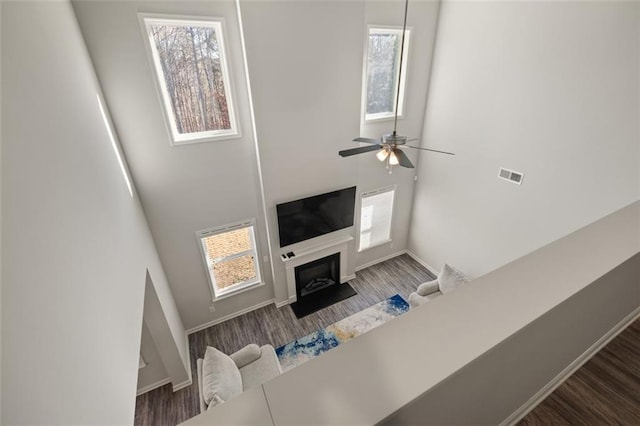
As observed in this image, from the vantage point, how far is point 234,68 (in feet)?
13.1

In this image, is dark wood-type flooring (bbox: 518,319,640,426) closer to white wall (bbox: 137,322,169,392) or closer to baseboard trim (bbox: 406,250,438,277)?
white wall (bbox: 137,322,169,392)

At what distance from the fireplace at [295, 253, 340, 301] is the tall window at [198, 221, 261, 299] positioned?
2.85 feet

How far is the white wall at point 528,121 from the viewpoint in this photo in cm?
327

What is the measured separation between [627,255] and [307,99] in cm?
403

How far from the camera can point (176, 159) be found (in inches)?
161

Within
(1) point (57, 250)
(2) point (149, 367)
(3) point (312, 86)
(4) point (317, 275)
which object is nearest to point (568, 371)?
(1) point (57, 250)

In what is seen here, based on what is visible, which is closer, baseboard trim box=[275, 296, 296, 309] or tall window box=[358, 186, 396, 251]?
baseboard trim box=[275, 296, 296, 309]

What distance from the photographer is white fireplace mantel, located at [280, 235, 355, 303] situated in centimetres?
543

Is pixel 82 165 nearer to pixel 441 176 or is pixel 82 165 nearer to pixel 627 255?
pixel 627 255

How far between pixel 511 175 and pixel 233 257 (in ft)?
16.2

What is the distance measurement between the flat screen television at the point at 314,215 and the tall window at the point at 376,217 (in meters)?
0.66

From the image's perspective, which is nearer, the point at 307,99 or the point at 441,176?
the point at 307,99

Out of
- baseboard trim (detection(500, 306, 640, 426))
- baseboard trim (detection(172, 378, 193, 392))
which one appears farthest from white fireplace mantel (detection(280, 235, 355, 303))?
baseboard trim (detection(500, 306, 640, 426))

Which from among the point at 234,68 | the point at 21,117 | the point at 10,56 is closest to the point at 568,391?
the point at 21,117
